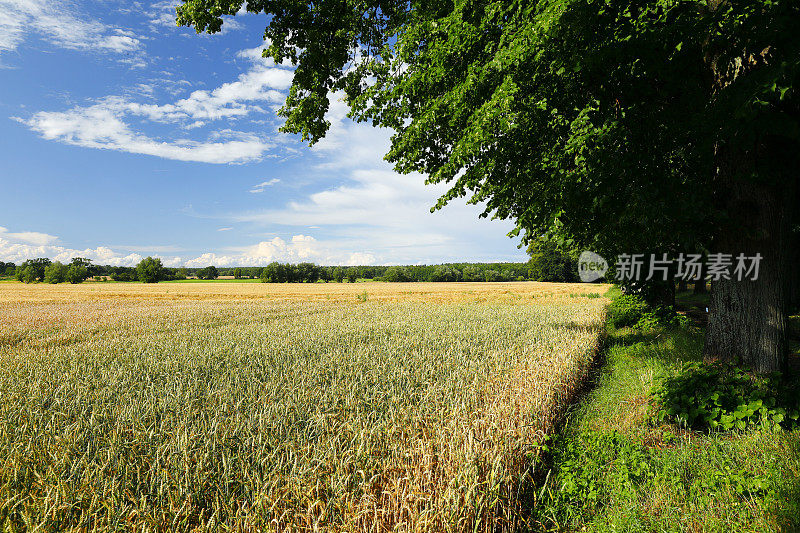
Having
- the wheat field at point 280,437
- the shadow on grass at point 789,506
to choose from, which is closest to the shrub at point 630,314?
the wheat field at point 280,437

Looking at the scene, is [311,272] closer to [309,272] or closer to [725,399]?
[309,272]

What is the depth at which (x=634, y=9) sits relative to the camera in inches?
241

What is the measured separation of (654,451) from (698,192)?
418 cm

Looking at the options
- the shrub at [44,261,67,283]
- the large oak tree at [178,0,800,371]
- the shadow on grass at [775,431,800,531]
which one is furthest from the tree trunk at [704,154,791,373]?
the shrub at [44,261,67,283]

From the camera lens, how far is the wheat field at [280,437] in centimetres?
299

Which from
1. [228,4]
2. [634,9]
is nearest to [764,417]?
[634,9]

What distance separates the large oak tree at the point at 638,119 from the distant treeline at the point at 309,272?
8327cm

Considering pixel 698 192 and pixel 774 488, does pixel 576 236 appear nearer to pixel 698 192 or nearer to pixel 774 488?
pixel 698 192

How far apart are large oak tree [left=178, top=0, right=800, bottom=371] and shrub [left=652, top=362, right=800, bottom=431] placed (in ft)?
1.78

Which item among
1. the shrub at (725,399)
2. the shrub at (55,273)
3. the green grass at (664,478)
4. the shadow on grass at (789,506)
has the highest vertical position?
the shrub at (55,273)

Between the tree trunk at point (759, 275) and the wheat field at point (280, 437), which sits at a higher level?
the tree trunk at point (759, 275)

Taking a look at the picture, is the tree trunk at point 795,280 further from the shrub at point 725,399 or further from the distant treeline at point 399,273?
the distant treeline at point 399,273

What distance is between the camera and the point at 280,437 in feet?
13.7

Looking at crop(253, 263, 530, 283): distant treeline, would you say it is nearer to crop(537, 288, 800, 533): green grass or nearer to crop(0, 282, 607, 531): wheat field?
crop(0, 282, 607, 531): wheat field
